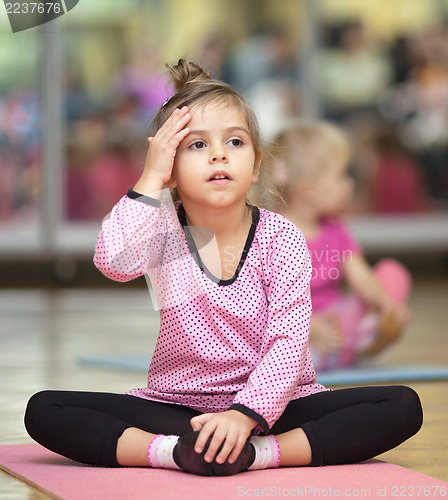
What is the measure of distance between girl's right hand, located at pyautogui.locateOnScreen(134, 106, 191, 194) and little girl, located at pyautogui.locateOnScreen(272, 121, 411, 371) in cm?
105

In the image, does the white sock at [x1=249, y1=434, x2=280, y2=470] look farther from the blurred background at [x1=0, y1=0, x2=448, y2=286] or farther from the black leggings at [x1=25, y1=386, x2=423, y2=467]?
the blurred background at [x1=0, y1=0, x2=448, y2=286]

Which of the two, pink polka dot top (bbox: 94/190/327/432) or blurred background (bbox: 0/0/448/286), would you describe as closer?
pink polka dot top (bbox: 94/190/327/432)

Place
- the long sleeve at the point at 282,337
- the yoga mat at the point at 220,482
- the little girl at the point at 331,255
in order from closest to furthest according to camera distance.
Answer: the yoga mat at the point at 220,482
the long sleeve at the point at 282,337
the little girl at the point at 331,255

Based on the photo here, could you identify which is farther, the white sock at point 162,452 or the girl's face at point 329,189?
the girl's face at point 329,189

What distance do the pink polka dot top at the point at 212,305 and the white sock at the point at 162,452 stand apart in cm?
9

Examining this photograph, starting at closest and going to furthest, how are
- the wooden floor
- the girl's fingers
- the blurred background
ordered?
the girl's fingers
the wooden floor
the blurred background

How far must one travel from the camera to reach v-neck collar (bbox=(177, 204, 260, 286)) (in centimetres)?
145

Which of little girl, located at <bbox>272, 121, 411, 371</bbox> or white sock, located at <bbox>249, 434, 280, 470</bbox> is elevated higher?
little girl, located at <bbox>272, 121, 411, 371</bbox>

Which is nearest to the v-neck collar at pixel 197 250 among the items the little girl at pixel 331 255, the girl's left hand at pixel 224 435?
the girl's left hand at pixel 224 435

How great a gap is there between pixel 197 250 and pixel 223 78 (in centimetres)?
374

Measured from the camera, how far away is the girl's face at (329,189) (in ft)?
8.30

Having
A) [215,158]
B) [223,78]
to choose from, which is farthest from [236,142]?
[223,78]

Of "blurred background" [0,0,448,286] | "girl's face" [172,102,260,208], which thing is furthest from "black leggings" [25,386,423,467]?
"blurred background" [0,0,448,286]

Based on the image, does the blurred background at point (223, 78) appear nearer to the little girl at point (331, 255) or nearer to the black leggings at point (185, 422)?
the little girl at point (331, 255)
